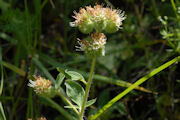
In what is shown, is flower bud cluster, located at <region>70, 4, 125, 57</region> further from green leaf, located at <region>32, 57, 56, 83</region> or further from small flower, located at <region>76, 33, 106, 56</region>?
A: green leaf, located at <region>32, 57, 56, 83</region>

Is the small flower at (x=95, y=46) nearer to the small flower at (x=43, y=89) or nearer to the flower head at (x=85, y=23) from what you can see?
the flower head at (x=85, y=23)

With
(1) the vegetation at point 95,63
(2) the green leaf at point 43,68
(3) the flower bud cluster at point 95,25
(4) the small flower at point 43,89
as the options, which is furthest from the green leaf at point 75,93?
(2) the green leaf at point 43,68

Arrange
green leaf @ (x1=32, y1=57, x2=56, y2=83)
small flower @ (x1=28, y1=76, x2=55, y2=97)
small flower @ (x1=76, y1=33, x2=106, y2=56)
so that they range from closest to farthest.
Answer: small flower @ (x1=76, y1=33, x2=106, y2=56) → small flower @ (x1=28, y1=76, x2=55, y2=97) → green leaf @ (x1=32, y1=57, x2=56, y2=83)

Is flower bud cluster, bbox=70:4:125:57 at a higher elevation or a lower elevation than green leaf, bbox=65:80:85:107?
higher

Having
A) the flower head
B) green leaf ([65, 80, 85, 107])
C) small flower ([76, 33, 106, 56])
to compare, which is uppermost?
the flower head

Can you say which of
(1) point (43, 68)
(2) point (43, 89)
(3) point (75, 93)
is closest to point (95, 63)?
(1) point (43, 68)

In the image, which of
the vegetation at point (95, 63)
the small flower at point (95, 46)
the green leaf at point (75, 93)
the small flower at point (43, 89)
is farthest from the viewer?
the vegetation at point (95, 63)

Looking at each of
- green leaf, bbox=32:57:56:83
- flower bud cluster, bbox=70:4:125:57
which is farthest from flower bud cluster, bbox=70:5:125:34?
green leaf, bbox=32:57:56:83

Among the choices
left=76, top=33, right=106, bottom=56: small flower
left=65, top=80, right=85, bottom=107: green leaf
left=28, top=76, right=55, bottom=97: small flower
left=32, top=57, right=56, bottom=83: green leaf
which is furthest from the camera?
left=32, top=57, right=56, bottom=83: green leaf

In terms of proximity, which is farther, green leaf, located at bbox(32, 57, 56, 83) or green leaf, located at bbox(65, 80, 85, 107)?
green leaf, located at bbox(32, 57, 56, 83)
